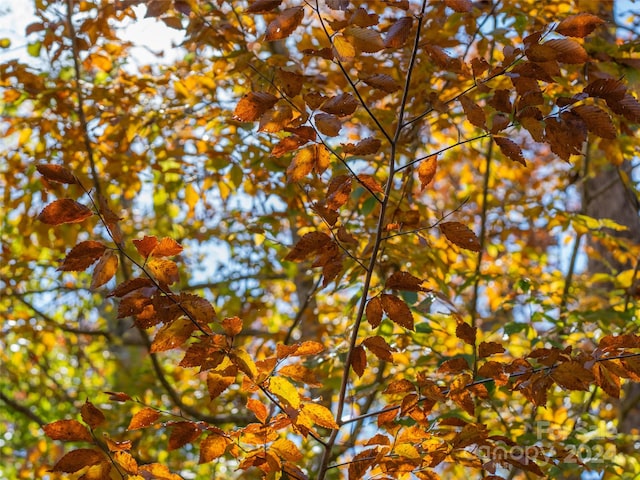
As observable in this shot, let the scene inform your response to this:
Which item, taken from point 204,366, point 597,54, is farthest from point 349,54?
point 597,54

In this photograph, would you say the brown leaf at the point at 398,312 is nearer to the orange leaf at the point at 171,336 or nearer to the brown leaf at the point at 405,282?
the brown leaf at the point at 405,282

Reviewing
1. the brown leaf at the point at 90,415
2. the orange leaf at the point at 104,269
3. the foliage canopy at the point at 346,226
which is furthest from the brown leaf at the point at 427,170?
the brown leaf at the point at 90,415

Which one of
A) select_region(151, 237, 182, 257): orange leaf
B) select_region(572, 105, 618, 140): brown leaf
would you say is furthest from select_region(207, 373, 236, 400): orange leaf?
select_region(572, 105, 618, 140): brown leaf

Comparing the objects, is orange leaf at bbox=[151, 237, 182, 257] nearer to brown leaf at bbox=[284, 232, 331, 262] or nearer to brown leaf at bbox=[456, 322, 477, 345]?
brown leaf at bbox=[284, 232, 331, 262]

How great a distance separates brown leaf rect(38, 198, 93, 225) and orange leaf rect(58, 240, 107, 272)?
0.14ft

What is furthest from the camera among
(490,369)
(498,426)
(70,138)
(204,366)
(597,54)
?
(70,138)

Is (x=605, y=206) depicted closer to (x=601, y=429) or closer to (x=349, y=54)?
(x=601, y=429)

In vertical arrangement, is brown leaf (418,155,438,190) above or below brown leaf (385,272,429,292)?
above

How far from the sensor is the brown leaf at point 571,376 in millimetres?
1109

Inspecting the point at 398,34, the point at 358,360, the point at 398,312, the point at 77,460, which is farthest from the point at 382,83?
the point at 77,460

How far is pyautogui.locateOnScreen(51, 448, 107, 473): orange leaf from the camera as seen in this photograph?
101cm

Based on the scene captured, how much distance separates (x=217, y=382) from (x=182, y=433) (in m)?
0.11

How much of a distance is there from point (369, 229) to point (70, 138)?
115cm

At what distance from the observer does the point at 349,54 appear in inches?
44.1
